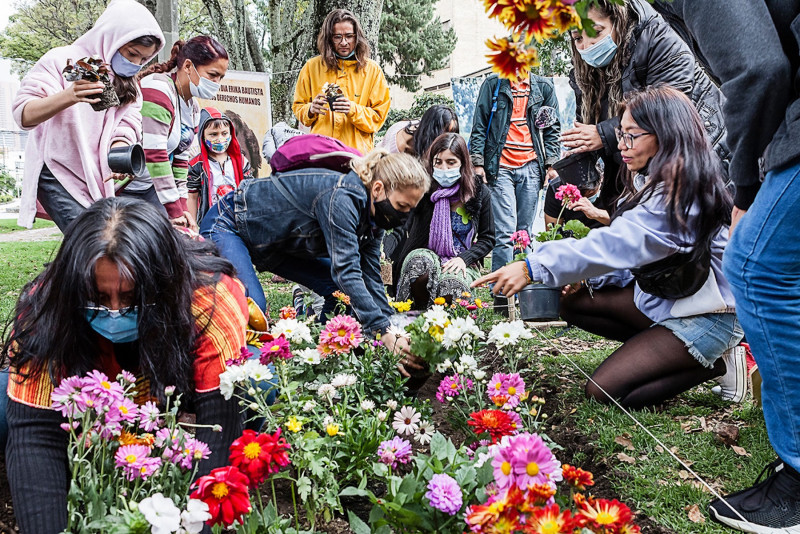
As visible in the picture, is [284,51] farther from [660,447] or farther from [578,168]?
[660,447]

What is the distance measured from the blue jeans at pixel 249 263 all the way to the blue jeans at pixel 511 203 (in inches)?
71.7

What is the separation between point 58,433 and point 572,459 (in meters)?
1.82

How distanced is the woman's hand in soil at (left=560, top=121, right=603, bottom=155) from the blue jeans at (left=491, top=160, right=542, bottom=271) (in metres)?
1.38

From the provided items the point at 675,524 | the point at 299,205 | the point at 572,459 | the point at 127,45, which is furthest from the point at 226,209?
the point at 675,524

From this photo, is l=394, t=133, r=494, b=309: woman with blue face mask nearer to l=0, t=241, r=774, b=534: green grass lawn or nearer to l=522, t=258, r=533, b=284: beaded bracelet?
l=0, t=241, r=774, b=534: green grass lawn

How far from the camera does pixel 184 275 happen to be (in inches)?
74.9

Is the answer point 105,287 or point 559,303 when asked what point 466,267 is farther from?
point 105,287

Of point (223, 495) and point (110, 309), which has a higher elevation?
point (110, 309)

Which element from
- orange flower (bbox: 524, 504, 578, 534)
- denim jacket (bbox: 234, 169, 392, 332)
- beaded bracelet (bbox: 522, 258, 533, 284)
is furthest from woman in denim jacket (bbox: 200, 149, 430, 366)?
orange flower (bbox: 524, 504, 578, 534)

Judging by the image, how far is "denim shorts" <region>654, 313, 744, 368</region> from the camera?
284cm

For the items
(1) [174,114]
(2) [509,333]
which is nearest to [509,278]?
(2) [509,333]

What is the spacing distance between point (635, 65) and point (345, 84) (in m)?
2.11

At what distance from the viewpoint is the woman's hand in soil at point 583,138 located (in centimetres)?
366

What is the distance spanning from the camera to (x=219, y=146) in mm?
6207
